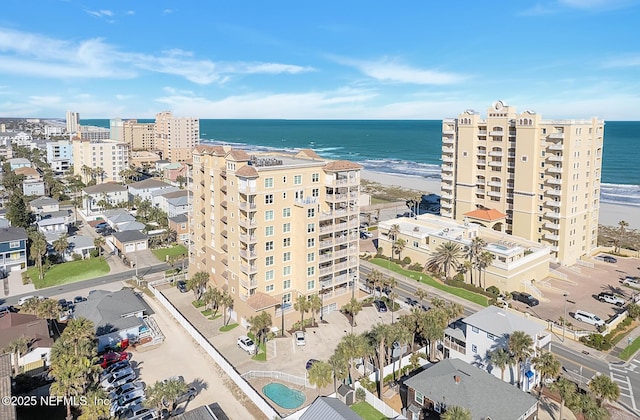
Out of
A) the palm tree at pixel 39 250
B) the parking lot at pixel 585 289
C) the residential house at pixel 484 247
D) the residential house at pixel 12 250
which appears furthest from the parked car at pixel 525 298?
the residential house at pixel 12 250

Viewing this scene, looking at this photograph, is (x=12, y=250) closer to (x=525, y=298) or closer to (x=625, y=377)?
(x=525, y=298)

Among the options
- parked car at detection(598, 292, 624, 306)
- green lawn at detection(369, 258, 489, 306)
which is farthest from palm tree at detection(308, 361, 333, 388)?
parked car at detection(598, 292, 624, 306)

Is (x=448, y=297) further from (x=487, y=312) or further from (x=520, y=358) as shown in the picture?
(x=520, y=358)

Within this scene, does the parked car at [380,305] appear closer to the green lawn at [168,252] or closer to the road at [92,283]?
the road at [92,283]

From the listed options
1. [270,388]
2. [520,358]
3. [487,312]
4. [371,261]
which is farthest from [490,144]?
[270,388]

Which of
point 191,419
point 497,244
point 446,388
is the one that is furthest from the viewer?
point 497,244

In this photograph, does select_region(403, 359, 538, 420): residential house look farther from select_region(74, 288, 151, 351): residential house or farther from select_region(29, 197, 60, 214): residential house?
select_region(29, 197, 60, 214): residential house
